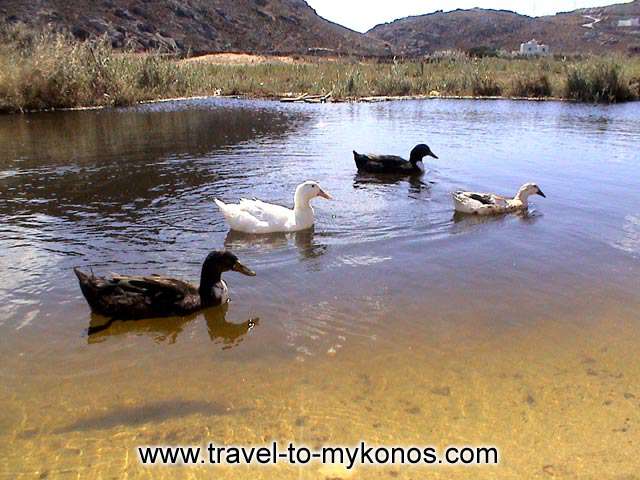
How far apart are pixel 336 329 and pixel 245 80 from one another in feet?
111

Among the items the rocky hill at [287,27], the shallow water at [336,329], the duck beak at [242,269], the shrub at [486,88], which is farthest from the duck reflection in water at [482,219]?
the rocky hill at [287,27]

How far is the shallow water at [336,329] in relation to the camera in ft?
13.0

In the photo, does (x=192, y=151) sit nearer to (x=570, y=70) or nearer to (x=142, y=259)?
(x=142, y=259)

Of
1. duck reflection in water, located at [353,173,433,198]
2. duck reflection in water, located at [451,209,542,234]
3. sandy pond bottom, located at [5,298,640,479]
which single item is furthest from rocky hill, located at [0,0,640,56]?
sandy pond bottom, located at [5,298,640,479]

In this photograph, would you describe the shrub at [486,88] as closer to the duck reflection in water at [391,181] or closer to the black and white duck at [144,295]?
the duck reflection in water at [391,181]

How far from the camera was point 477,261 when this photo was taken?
7.26m

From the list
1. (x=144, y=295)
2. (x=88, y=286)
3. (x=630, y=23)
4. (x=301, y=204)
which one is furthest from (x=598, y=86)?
(x=630, y=23)

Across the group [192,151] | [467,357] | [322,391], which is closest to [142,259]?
[322,391]

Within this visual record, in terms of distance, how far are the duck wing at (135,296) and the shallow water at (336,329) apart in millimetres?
124

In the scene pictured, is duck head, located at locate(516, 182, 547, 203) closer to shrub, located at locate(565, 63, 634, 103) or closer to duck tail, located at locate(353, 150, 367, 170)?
duck tail, located at locate(353, 150, 367, 170)

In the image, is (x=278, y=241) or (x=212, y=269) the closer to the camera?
(x=212, y=269)

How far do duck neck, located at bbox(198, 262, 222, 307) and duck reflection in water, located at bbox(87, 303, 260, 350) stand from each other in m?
0.14

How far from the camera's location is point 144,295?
5691 millimetres

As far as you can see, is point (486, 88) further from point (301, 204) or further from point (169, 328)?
point (169, 328)
